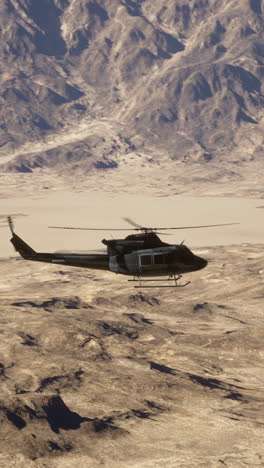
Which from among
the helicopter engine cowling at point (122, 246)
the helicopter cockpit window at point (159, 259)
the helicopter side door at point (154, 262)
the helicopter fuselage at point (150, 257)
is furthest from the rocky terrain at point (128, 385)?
the helicopter cockpit window at point (159, 259)

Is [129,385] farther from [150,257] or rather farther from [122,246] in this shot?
[150,257]

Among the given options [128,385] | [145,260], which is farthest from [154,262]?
[128,385]

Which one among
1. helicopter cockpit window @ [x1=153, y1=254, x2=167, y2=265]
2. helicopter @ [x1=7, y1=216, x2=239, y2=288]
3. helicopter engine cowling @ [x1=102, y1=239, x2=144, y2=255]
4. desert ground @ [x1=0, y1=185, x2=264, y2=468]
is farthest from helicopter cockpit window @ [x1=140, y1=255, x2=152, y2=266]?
desert ground @ [x1=0, y1=185, x2=264, y2=468]

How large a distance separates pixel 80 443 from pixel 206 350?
49.2 m

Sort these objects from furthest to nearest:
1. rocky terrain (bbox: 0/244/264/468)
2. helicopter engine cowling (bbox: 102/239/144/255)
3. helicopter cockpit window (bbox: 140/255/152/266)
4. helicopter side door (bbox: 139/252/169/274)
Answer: rocky terrain (bbox: 0/244/264/468), helicopter engine cowling (bbox: 102/239/144/255), helicopter cockpit window (bbox: 140/255/152/266), helicopter side door (bbox: 139/252/169/274)

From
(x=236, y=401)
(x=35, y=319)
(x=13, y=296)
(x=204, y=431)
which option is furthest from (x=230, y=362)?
(x=13, y=296)

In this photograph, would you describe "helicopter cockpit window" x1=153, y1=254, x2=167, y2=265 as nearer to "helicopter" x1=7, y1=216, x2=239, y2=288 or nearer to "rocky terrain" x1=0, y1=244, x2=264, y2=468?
"helicopter" x1=7, y1=216, x2=239, y2=288

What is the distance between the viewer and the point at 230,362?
155875 mm

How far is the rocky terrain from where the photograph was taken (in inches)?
4636

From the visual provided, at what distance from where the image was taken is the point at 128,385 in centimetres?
14000

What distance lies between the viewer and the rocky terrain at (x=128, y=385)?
118 meters

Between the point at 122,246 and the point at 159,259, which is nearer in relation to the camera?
the point at 159,259

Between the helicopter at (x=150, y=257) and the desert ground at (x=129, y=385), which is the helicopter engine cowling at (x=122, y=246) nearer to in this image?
the helicopter at (x=150, y=257)

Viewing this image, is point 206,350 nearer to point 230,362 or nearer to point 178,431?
point 230,362
